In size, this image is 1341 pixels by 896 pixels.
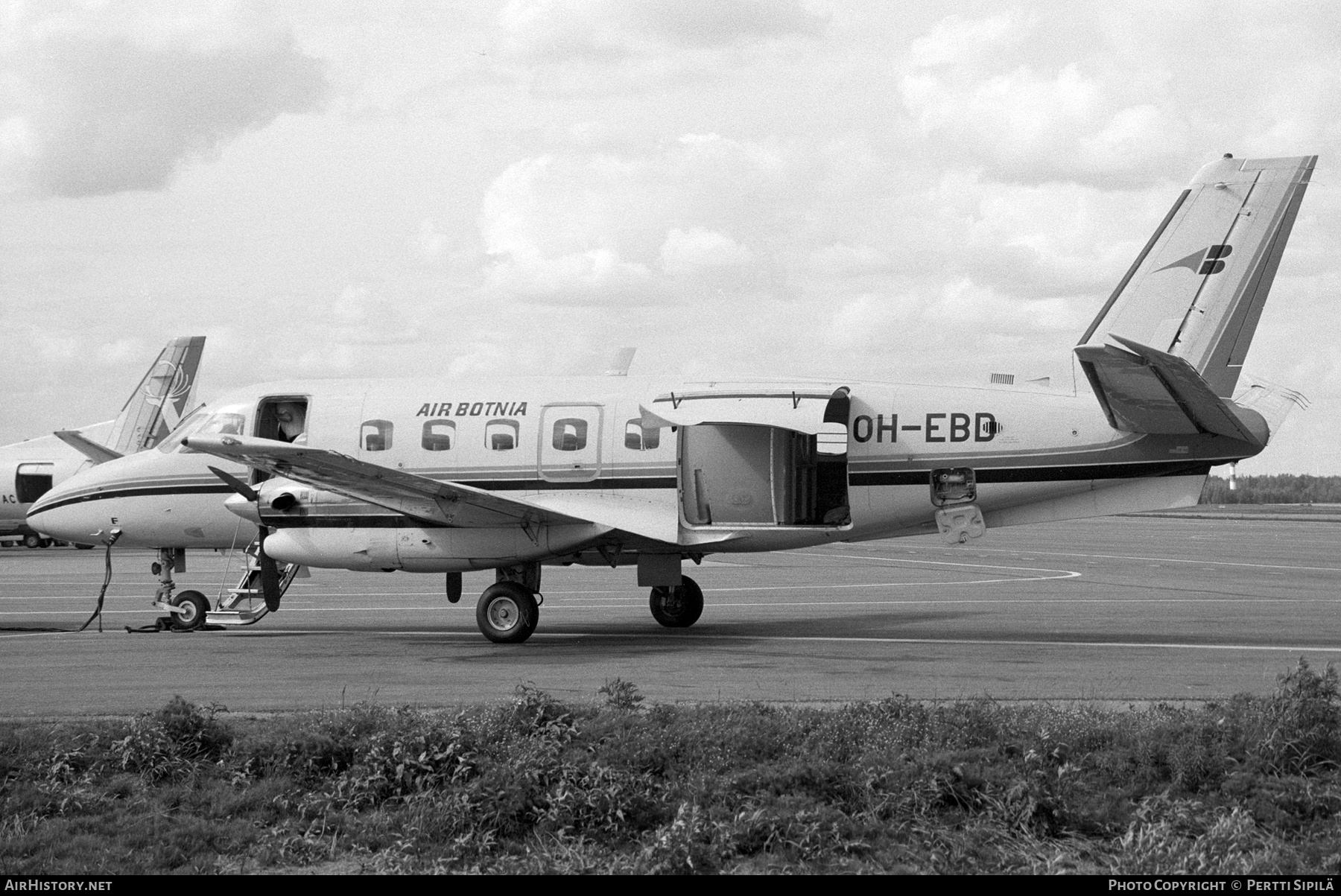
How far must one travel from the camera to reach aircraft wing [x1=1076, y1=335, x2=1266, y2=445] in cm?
Result: 1650

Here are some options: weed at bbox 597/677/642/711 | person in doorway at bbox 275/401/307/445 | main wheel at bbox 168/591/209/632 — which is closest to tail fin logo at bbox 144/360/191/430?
main wheel at bbox 168/591/209/632

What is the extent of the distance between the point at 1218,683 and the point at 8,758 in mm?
11331

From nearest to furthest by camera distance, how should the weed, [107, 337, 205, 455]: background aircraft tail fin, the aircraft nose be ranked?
the weed < the aircraft nose < [107, 337, 205, 455]: background aircraft tail fin

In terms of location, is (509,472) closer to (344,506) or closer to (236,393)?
(344,506)

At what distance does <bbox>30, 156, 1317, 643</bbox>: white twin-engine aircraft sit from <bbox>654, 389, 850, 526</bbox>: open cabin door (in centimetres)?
3

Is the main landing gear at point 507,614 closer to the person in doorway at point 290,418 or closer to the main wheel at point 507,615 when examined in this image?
the main wheel at point 507,615

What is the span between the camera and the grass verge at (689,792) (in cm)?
804

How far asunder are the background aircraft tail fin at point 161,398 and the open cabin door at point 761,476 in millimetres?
36399

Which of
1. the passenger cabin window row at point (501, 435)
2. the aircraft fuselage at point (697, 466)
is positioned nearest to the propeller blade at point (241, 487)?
the aircraft fuselage at point (697, 466)

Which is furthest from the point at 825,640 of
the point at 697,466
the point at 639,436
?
the point at 639,436

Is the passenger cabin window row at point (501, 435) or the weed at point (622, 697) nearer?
the weed at point (622, 697)

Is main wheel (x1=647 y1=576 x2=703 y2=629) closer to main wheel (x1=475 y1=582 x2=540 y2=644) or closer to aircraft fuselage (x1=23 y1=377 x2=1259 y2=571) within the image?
aircraft fuselage (x1=23 y1=377 x2=1259 y2=571)

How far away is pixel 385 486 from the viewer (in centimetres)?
1895

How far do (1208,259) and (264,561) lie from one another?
47.4ft
